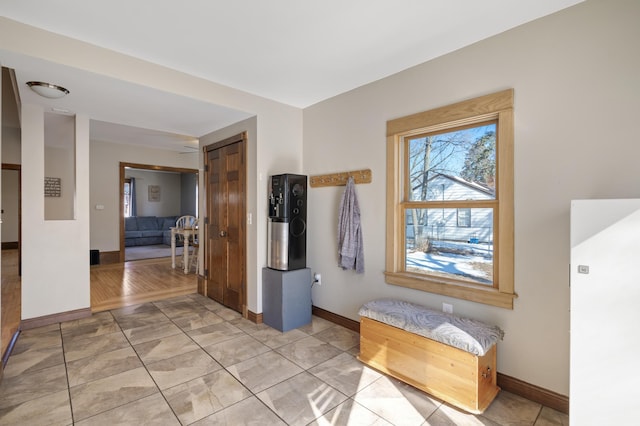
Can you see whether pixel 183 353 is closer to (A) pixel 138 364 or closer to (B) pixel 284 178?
(A) pixel 138 364

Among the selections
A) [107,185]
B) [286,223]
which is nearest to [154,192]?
[107,185]

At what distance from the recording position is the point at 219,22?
6.91ft

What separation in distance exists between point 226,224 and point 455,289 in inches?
108

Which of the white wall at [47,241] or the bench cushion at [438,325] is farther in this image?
the white wall at [47,241]

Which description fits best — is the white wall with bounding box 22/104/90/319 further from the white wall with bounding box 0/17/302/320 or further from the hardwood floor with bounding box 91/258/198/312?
the hardwood floor with bounding box 91/258/198/312

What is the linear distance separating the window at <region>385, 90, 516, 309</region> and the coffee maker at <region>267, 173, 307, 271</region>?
100 centimetres

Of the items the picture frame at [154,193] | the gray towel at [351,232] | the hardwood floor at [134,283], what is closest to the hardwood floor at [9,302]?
the hardwood floor at [134,283]

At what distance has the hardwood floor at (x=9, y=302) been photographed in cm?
299

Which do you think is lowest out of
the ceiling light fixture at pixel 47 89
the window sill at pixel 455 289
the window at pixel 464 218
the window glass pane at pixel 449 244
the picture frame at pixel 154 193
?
the window sill at pixel 455 289

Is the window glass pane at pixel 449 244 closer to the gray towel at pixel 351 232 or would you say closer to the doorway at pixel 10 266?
the gray towel at pixel 351 232

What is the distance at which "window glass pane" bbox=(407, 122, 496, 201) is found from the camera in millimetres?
2354

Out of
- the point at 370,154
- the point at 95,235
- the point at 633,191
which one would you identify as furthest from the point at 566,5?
the point at 95,235

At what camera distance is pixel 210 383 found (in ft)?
7.35

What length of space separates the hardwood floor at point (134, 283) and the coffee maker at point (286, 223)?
6.97 feet
